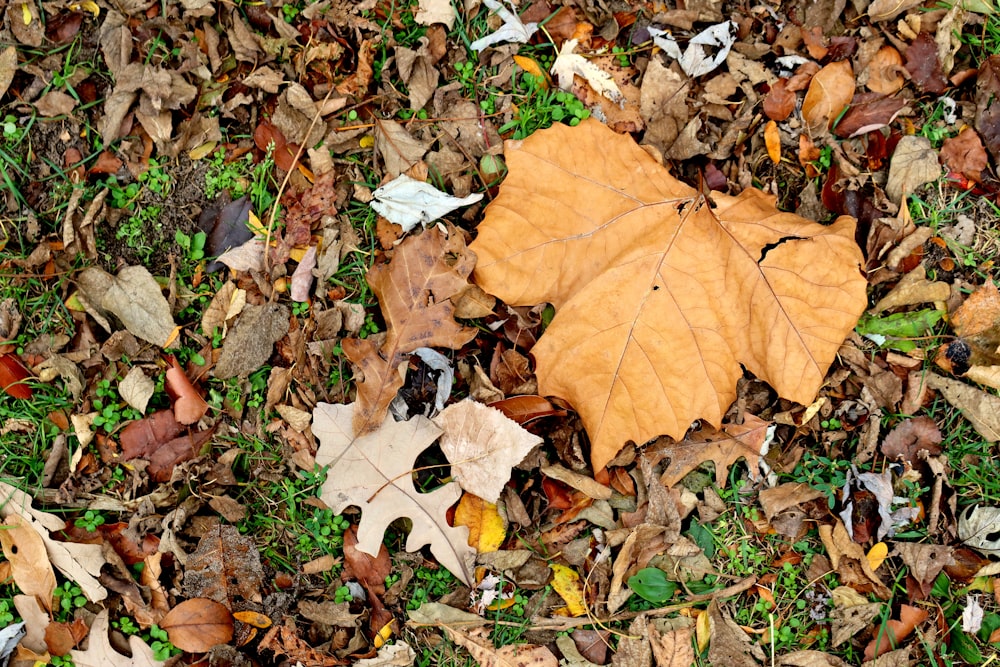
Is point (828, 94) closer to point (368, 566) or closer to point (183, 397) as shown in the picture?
point (368, 566)

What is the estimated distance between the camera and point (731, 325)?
8.18 ft

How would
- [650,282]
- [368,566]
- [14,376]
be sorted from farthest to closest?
1. [14,376]
2. [368,566]
3. [650,282]

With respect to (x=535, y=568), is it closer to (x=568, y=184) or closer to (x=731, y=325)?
(x=731, y=325)

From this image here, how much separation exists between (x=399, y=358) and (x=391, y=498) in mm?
545

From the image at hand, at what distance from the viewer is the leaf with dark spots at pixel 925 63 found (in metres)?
2.93

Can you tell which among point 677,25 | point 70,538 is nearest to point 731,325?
point 677,25

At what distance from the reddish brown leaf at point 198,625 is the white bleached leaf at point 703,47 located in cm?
292

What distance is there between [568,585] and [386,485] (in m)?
0.83

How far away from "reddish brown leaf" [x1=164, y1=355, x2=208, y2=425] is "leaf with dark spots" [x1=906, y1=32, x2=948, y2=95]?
129 inches

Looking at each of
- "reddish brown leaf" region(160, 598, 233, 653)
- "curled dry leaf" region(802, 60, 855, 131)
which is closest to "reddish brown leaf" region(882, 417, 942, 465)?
"curled dry leaf" region(802, 60, 855, 131)

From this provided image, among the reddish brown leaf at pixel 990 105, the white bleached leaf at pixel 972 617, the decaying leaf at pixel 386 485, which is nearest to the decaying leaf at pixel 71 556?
the decaying leaf at pixel 386 485

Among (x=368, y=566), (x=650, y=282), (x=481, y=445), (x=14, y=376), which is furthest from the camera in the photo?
(x=14, y=376)

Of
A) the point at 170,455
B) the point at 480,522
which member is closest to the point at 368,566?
the point at 480,522

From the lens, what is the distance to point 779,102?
2.92 meters
